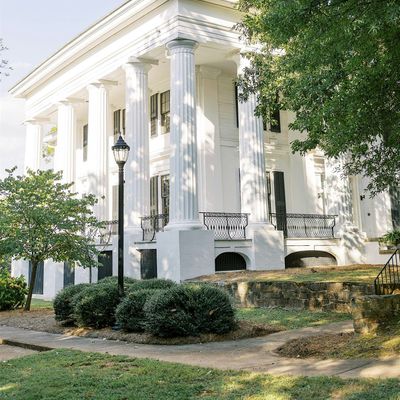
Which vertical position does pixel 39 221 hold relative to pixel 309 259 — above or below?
above

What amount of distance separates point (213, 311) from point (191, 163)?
9.27 meters

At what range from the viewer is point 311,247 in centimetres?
2141

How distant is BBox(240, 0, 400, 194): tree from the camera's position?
741 centimetres

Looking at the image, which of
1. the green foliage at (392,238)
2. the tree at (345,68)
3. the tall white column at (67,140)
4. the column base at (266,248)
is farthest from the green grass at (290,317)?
the tall white column at (67,140)

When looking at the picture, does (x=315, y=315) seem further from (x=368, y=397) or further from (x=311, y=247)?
(x=311, y=247)

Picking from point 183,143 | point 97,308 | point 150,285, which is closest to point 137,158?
point 183,143

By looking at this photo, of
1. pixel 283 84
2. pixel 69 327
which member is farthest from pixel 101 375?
pixel 283 84

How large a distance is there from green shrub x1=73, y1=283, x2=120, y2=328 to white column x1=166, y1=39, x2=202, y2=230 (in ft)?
21.3

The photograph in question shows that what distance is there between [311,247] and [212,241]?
17.9 feet

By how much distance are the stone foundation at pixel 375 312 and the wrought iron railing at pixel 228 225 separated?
37.1 ft

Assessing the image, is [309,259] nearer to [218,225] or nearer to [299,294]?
[218,225]

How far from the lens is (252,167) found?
1969cm

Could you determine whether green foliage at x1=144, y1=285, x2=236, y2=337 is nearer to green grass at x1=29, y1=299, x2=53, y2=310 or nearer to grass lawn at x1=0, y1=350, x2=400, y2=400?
grass lawn at x1=0, y1=350, x2=400, y2=400

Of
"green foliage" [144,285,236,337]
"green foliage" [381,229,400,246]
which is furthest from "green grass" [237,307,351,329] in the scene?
"green foliage" [381,229,400,246]
